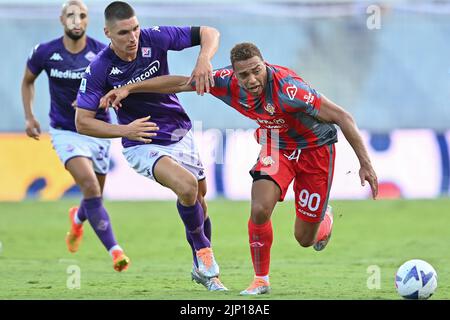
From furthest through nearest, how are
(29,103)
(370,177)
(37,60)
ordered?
(29,103), (37,60), (370,177)

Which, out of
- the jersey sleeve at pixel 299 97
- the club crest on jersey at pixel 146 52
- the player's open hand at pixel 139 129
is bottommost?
the player's open hand at pixel 139 129

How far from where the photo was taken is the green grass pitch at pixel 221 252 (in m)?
9.36

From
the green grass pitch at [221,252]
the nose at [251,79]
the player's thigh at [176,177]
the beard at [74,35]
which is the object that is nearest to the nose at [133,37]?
the player's thigh at [176,177]

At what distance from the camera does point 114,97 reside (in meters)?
9.32

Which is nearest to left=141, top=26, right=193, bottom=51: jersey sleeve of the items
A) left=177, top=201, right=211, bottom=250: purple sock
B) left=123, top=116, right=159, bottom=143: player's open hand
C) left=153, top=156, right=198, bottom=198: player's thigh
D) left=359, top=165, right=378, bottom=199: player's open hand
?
left=123, top=116, right=159, bottom=143: player's open hand

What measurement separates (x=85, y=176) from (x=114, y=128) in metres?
2.42

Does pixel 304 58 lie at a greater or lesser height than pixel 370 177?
greater

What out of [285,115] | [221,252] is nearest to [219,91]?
[285,115]

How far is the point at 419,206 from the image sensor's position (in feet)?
59.9

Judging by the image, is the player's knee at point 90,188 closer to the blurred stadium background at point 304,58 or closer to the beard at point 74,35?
the beard at point 74,35

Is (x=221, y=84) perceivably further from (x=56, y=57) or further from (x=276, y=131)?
(x=56, y=57)

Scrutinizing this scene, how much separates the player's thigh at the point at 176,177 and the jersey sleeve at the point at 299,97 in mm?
1136
